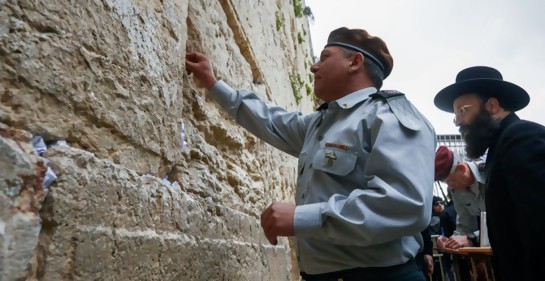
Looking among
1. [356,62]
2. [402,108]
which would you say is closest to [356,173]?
[402,108]

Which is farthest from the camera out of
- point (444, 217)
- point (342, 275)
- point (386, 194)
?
point (444, 217)

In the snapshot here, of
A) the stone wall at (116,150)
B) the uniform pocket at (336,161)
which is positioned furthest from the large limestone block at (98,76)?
the uniform pocket at (336,161)

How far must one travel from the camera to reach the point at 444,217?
193 inches

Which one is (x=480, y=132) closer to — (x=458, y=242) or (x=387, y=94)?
(x=387, y=94)

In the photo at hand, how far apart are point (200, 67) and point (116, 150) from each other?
2.22ft

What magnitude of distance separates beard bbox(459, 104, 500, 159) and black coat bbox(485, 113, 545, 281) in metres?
0.23

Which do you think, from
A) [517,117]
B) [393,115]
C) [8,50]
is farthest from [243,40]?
[8,50]

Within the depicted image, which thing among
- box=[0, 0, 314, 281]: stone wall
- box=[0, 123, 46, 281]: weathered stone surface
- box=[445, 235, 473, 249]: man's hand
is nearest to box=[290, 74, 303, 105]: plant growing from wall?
box=[445, 235, 473, 249]: man's hand

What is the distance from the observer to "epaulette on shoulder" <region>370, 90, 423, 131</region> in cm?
129

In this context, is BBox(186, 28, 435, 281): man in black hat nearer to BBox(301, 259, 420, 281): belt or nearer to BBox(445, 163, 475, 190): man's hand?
BBox(301, 259, 420, 281): belt

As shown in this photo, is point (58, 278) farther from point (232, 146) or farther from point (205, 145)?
point (232, 146)

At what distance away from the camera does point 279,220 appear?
3.94 ft

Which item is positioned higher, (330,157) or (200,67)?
(200,67)

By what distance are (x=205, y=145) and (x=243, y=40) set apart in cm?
93
